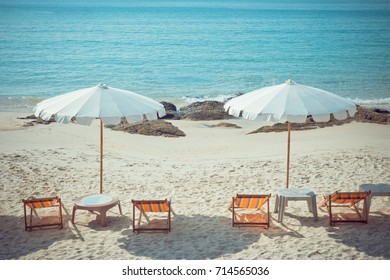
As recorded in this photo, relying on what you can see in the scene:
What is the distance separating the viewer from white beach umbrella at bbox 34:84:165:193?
613 cm

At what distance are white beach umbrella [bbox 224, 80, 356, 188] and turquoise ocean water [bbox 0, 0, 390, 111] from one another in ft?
55.8

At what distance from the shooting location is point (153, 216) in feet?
23.4

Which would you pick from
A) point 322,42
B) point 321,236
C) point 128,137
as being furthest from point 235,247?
point 322,42

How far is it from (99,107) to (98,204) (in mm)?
1416

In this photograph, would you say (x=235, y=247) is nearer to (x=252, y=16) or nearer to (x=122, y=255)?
(x=122, y=255)

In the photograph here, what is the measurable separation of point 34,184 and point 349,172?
598cm

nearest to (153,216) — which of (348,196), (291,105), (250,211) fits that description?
(250,211)

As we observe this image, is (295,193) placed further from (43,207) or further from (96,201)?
(43,207)

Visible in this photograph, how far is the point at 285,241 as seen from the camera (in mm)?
6070

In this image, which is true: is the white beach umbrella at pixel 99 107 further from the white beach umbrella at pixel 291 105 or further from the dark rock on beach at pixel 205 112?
the dark rock on beach at pixel 205 112

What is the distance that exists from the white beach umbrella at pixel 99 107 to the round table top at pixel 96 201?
1233 mm

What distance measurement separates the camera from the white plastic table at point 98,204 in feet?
21.5

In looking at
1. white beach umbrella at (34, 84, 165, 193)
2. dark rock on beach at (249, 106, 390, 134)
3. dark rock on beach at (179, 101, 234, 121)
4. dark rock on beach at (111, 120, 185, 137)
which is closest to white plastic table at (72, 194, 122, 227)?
white beach umbrella at (34, 84, 165, 193)

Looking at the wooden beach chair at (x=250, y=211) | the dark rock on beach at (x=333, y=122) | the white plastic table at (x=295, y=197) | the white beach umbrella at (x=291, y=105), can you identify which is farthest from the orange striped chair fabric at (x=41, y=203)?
the dark rock on beach at (x=333, y=122)
